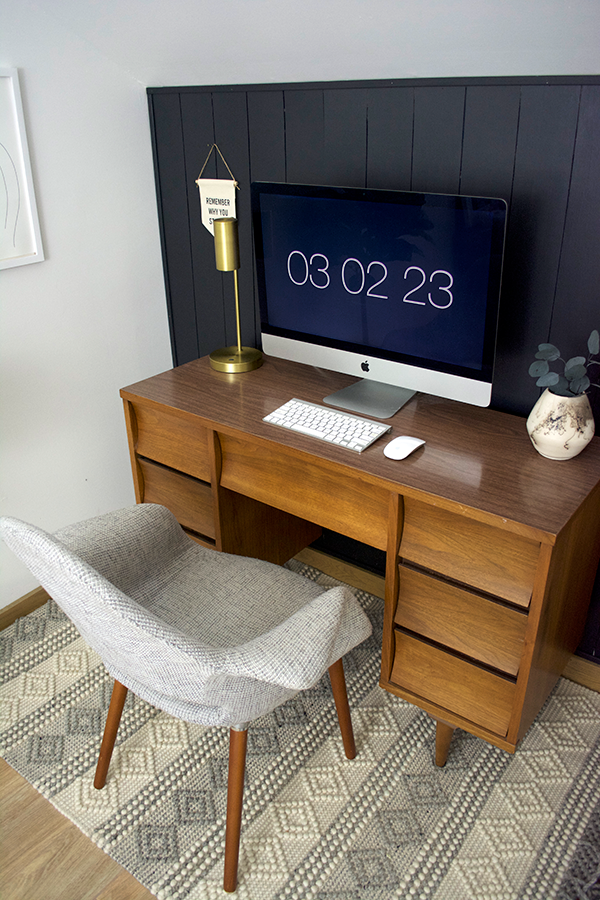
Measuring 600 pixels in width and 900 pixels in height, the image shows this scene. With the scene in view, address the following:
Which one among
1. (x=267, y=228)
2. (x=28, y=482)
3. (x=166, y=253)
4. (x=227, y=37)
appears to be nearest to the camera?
(x=227, y=37)

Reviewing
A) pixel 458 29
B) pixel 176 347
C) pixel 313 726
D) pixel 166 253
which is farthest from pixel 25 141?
pixel 313 726

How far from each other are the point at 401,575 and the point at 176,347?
1274 millimetres

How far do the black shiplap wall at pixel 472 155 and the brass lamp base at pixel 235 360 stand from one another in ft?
0.70

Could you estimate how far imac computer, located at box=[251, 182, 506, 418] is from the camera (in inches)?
59.1

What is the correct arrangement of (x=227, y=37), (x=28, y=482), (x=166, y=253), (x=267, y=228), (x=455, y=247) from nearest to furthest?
(x=455, y=247), (x=227, y=37), (x=267, y=228), (x=28, y=482), (x=166, y=253)

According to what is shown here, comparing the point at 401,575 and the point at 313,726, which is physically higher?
the point at 401,575

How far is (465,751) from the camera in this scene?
1.73 meters

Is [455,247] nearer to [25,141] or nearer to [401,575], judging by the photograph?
[401,575]

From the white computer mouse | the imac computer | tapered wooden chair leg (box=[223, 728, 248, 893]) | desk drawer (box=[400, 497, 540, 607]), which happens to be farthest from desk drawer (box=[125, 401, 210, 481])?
tapered wooden chair leg (box=[223, 728, 248, 893])

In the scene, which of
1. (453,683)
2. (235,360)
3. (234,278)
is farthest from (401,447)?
(234,278)

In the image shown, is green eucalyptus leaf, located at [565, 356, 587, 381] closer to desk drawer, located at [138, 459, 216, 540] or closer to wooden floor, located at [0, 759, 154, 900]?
desk drawer, located at [138, 459, 216, 540]

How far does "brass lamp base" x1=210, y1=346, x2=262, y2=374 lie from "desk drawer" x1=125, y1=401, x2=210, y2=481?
223 millimetres

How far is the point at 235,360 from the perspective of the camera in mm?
1995

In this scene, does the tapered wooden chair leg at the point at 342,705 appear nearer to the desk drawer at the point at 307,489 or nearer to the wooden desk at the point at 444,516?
the wooden desk at the point at 444,516
